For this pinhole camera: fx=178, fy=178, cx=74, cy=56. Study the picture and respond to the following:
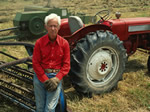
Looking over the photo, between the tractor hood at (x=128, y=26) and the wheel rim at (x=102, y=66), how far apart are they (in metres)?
0.78

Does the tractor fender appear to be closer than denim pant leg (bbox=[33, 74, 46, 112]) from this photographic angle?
No

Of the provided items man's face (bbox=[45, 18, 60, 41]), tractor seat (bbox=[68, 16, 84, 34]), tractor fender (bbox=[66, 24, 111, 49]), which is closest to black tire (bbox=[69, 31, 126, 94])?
tractor fender (bbox=[66, 24, 111, 49])

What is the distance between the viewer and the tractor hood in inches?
149

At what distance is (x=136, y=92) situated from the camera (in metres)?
3.23

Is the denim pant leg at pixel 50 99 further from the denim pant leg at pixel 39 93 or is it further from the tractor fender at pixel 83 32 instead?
the tractor fender at pixel 83 32

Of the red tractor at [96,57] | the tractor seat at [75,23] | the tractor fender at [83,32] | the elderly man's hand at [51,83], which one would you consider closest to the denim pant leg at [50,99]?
the elderly man's hand at [51,83]

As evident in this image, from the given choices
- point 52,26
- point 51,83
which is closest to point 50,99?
point 51,83

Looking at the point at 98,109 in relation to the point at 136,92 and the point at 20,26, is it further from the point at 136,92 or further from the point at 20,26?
the point at 20,26

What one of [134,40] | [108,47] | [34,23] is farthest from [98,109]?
[34,23]

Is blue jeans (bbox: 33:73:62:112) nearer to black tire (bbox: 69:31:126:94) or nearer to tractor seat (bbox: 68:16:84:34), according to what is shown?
black tire (bbox: 69:31:126:94)

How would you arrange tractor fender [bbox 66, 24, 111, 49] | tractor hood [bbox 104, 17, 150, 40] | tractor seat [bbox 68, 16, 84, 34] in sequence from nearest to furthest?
tractor fender [bbox 66, 24, 111, 49] → tractor seat [bbox 68, 16, 84, 34] → tractor hood [bbox 104, 17, 150, 40]

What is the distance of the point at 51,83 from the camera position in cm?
197

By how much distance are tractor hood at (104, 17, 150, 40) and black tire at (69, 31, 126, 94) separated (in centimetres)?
75

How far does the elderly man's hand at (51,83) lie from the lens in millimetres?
1975
